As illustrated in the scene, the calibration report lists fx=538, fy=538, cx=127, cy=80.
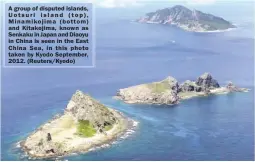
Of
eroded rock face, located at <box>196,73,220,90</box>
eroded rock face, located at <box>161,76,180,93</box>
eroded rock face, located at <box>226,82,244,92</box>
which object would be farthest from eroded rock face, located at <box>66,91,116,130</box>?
eroded rock face, located at <box>226,82,244,92</box>

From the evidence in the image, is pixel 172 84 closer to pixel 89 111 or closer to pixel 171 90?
pixel 171 90

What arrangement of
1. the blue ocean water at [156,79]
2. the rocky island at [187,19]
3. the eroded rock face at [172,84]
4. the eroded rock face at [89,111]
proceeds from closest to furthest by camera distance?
the blue ocean water at [156,79], the eroded rock face at [89,111], the eroded rock face at [172,84], the rocky island at [187,19]

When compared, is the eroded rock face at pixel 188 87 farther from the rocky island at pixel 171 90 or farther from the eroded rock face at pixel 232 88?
the eroded rock face at pixel 232 88

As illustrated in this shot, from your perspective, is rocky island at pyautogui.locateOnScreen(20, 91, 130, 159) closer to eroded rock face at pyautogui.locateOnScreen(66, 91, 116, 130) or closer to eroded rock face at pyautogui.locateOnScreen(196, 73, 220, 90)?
eroded rock face at pyautogui.locateOnScreen(66, 91, 116, 130)

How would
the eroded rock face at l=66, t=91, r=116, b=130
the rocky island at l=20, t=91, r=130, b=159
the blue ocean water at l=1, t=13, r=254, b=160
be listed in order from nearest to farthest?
the rocky island at l=20, t=91, r=130, b=159, the blue ocean water at l=1, t=13, r=254, b=160, the eroded rock face at l=66, t=91, r=116, b=130

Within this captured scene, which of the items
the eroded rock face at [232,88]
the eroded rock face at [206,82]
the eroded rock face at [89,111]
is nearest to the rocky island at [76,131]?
the eroded rock face at [89,111]

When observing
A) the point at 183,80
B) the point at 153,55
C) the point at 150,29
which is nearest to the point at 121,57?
the point at 153,55
